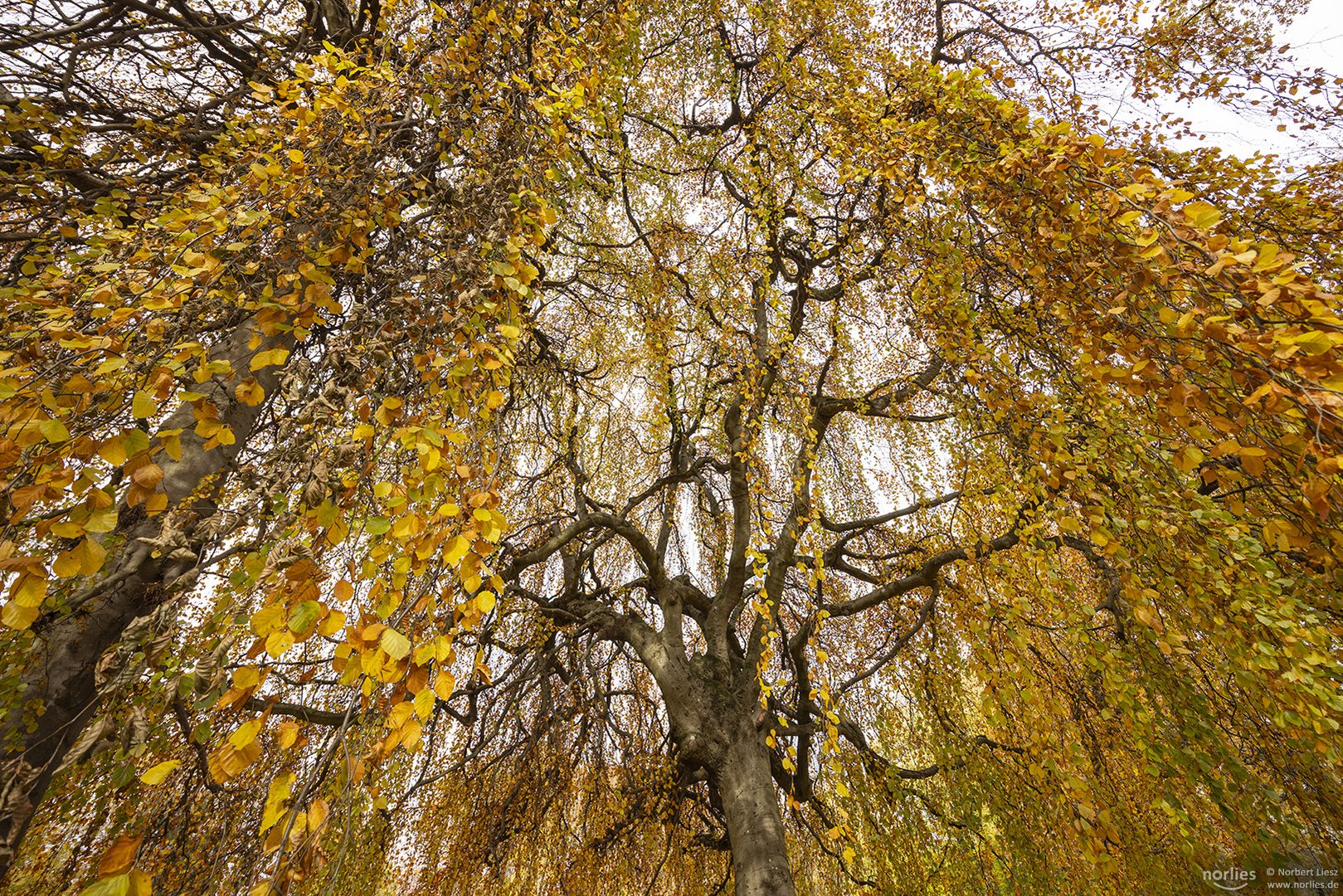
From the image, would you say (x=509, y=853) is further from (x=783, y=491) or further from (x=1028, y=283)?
(x=1028, y=283)

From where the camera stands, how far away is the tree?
110 centimetres

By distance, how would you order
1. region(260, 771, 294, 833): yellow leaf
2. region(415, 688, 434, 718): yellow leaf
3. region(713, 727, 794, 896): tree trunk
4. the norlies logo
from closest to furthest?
region(260, 771, 294, 833): yellow leaf < region(415, 688, 434, 718): yellow leaf < the norlies logo < region(713, 727, 794, 896): tree trunk

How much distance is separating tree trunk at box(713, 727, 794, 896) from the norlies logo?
189 centimetres

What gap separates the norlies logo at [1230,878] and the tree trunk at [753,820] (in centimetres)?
189

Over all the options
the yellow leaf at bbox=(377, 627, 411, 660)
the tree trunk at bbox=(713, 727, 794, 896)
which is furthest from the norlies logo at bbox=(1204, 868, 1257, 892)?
the yellow leaf at bbox=(377, 627, 411, 660)

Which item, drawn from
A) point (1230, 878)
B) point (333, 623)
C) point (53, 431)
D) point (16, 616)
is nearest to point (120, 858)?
point (333, 623)

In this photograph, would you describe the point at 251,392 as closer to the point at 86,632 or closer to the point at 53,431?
the point at 53,431

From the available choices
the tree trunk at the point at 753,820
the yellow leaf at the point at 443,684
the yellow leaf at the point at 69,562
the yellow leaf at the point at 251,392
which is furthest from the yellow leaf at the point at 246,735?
the tree trunk at the point at 753,820

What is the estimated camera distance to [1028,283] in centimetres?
223

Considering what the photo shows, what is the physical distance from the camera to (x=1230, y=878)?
2283 mm

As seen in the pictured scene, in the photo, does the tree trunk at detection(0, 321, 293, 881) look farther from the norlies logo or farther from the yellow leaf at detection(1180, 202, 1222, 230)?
the norlies logo

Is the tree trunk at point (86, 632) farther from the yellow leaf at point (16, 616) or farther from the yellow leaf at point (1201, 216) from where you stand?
the yellow leaf at point (1201, 216)

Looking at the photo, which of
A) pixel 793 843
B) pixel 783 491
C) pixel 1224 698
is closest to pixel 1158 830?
pixel 1224 698

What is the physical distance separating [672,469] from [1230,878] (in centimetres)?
390
